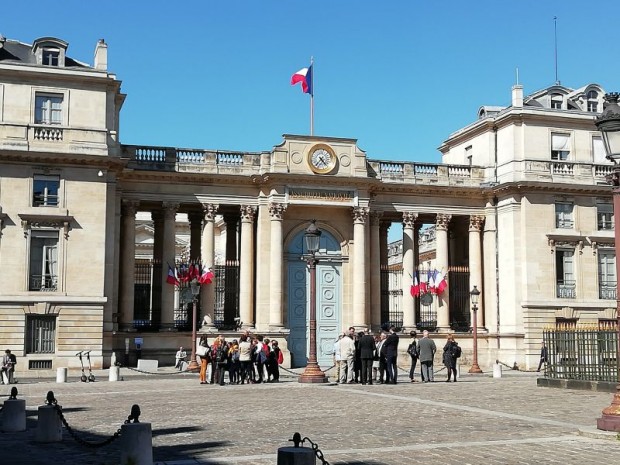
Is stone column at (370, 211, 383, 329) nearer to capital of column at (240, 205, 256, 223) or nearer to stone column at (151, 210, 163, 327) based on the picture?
capital of column at (240, 205, 256, 223)

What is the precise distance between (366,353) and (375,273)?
16.0 m

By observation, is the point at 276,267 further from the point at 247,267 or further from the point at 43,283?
the point at 43,283

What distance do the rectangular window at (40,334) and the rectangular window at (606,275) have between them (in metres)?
27.7

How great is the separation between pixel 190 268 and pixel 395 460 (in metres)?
30.2

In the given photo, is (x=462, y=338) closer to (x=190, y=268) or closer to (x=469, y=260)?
(x=469, y=260)

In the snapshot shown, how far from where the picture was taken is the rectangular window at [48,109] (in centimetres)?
3769

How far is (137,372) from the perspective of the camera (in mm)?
35938

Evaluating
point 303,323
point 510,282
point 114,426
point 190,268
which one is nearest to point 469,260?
point 510,282

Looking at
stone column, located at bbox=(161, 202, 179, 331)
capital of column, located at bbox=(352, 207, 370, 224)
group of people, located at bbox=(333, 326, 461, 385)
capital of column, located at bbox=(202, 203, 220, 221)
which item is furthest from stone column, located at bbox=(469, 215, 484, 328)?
group of people, located at bbox=(333, 326, 461, 385)

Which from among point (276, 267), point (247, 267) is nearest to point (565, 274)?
point (276, 267)

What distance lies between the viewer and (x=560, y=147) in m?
45.7

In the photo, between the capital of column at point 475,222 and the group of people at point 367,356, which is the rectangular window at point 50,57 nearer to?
the group of people at point 367,356

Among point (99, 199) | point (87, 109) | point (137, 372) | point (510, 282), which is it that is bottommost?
point (137, 372)

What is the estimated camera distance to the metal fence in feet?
82.9
